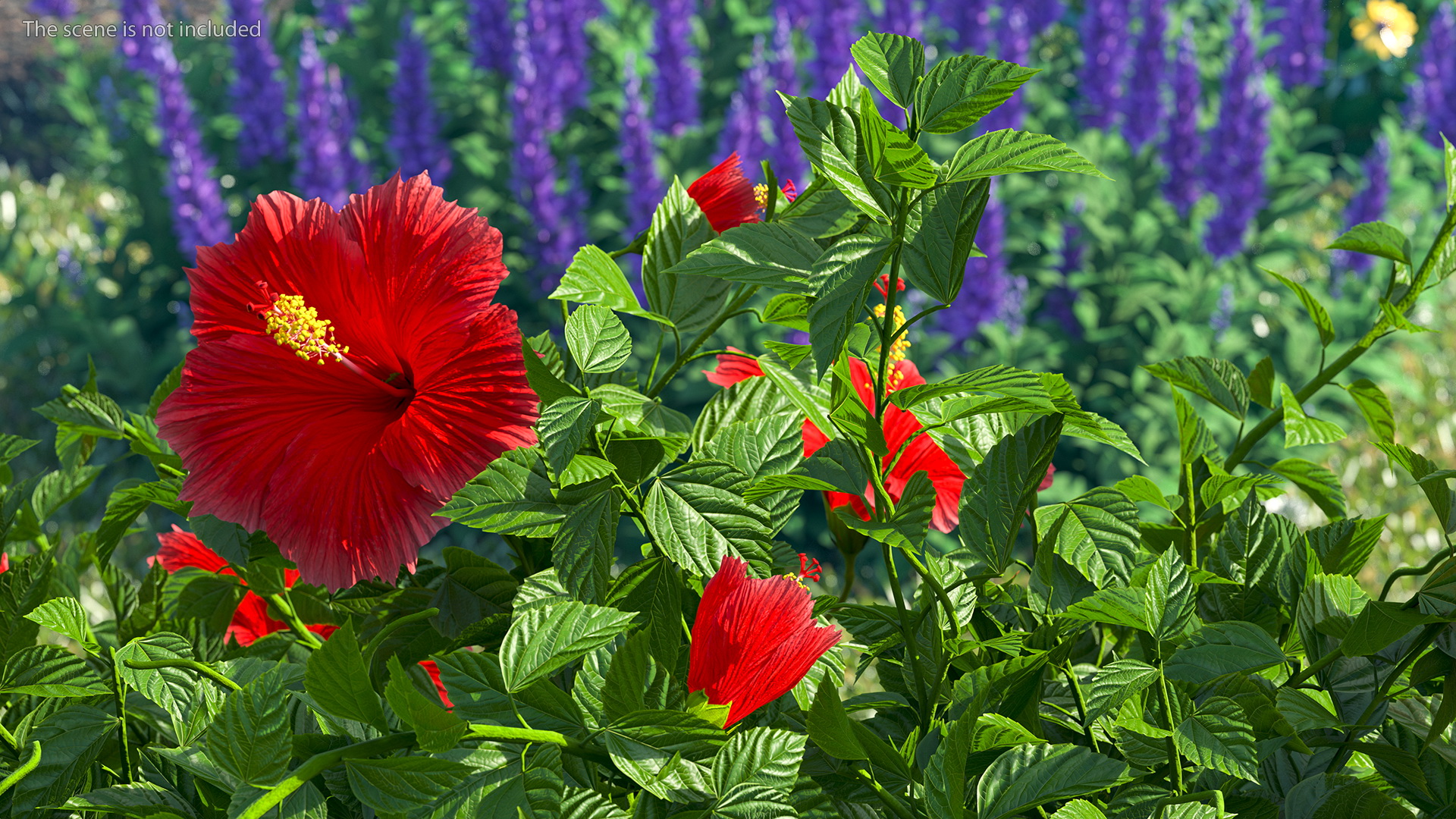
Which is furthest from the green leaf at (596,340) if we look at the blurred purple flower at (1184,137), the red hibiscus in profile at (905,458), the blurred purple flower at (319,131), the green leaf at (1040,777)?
the blurred purple flower at (1184,137)

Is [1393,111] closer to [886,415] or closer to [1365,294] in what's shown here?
[1365,294]

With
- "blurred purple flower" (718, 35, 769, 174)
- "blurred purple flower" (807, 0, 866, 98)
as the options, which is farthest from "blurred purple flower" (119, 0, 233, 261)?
"blurred purple flower" (807, 0, 866, 98)

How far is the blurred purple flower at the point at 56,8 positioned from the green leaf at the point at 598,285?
262 inches

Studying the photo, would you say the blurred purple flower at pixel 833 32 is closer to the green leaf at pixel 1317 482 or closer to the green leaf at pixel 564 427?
the green leaf at pixel 1317 482

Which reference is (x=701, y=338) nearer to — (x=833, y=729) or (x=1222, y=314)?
(x=833, y=729)

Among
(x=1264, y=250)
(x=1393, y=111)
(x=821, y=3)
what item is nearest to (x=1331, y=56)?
(x=1393, y=111)

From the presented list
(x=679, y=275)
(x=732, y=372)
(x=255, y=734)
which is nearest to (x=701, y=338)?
(x=679, y=275)

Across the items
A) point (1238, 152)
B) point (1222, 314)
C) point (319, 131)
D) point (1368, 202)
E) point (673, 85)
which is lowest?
point (1222, 314)

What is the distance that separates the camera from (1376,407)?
0.60 metres

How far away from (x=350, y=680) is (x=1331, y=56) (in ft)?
22.4

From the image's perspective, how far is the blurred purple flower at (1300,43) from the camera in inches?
185

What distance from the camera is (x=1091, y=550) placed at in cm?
48

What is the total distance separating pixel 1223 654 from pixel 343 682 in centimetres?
32

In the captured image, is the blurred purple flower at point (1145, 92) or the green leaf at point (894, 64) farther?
the blurred purple flower at point (1145, 92)
